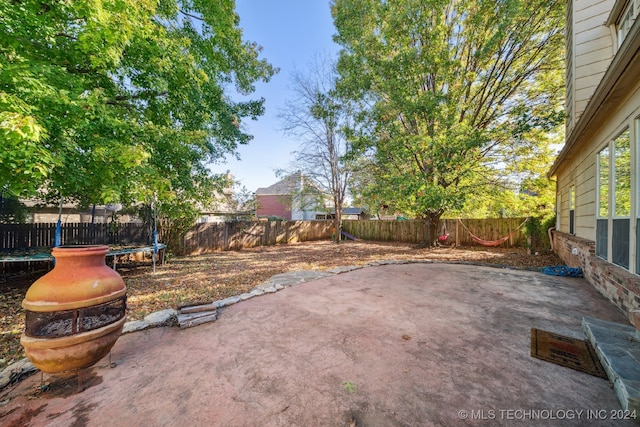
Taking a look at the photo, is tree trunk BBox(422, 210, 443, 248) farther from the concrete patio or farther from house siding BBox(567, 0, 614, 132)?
the concrete patio

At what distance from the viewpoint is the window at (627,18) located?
3.75m

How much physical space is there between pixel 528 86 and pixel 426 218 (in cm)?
573

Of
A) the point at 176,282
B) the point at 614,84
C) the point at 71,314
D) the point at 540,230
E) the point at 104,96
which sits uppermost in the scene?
the point at 104,96

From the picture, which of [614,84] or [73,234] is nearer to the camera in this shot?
[614,84]

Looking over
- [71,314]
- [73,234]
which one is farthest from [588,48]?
[73,234]

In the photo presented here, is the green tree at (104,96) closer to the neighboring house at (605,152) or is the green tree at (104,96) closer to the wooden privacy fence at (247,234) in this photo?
the wooden privacy fence at (247,234)

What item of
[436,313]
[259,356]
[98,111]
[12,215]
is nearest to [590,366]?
[436,313]

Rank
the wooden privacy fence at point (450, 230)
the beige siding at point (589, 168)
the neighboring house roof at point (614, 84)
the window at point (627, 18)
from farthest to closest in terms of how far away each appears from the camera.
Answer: the wooden privacy fence at point (450, 230)
the window at point (627, 18)
the beige siding at point (589, 168)
the neighboring house roof at point (614, 84)

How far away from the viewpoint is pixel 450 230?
36.7 feet

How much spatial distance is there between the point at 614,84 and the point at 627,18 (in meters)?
2.86

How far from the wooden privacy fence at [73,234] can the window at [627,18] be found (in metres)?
11.4

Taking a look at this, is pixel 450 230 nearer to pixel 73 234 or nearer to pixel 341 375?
pixel 341 375

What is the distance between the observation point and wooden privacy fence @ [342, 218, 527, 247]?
9.72m

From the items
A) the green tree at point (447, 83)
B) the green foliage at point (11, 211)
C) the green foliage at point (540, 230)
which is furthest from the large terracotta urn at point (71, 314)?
the green foliage at point (540, 230)
